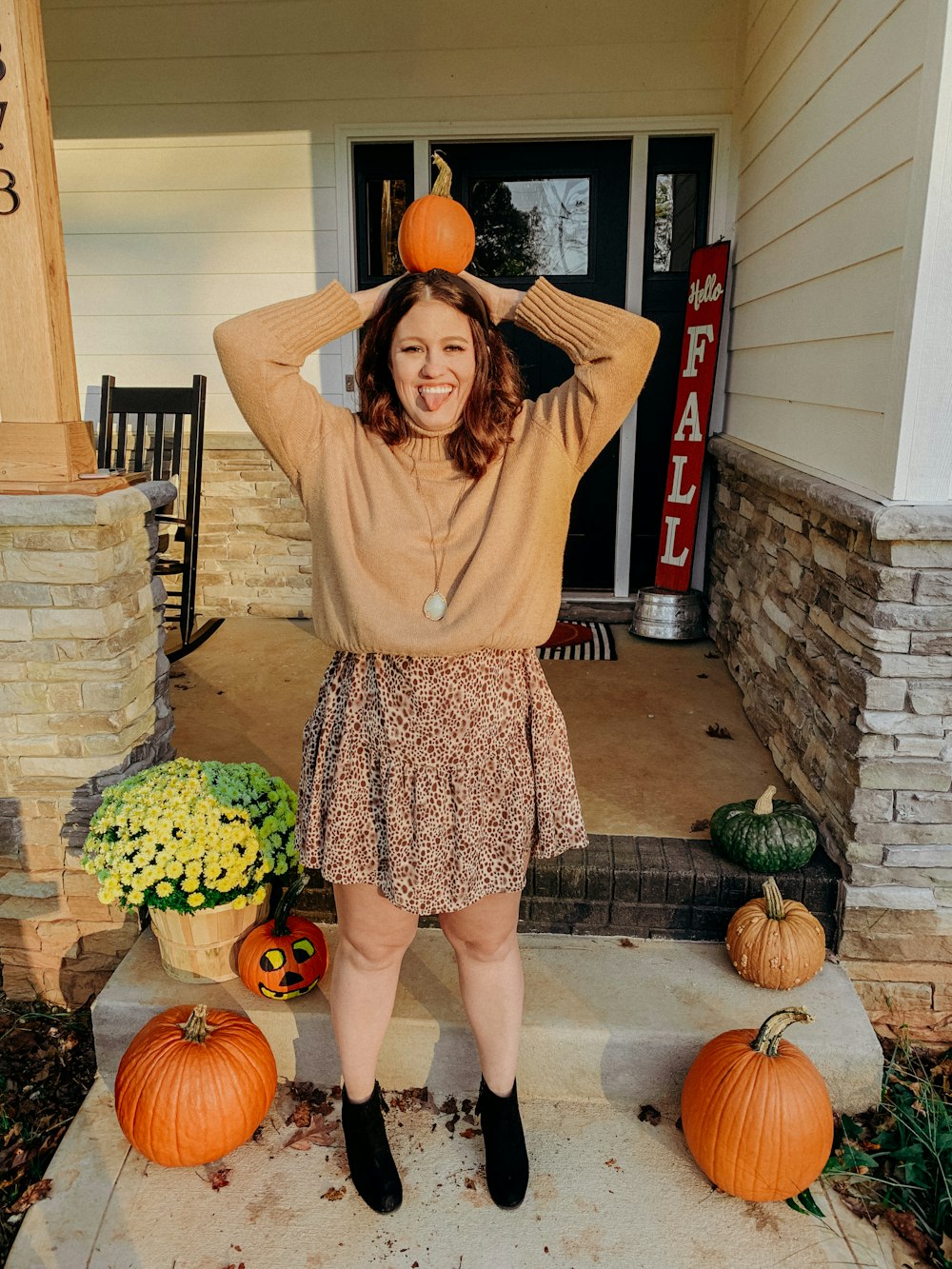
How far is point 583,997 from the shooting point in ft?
7.43

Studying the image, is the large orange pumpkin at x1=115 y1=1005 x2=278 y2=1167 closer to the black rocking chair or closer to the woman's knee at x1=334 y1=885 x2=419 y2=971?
the woman's knee at x1=334 y1=885 x2=419 y2=971

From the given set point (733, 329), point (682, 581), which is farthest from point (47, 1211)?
point (733, 329)

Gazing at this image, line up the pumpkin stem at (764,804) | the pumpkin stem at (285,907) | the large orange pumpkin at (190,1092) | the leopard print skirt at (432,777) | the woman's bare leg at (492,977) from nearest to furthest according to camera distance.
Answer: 1. the leopard print skirt at (432,777)
2. the woman's bare leg at (492,977)
3. the large orange pumpkin at (190,1092)
4. the pumpkin stem at (285,907)
5. the pumpkin stem at (764,804)

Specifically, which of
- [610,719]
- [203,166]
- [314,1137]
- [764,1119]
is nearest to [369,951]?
[314,1137]

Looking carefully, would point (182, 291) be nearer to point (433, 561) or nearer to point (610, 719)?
point (610, 719)

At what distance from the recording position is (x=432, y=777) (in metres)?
1.69

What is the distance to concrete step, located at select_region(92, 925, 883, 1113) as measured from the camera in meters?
2.15

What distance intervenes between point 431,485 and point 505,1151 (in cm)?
137

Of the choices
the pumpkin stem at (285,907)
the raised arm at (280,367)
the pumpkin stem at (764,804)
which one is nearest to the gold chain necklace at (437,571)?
the raised arm at (280,367)

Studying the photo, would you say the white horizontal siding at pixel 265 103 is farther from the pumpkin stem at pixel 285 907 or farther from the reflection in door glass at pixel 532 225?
the pumpkin stem at pixel 285 907

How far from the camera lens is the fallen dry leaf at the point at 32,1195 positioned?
6.42 feet

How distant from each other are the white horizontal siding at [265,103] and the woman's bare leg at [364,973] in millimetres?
3484

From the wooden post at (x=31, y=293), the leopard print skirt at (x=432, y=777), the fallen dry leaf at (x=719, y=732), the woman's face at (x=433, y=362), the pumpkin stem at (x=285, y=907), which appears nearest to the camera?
the woman's face at (x=433, y=362)

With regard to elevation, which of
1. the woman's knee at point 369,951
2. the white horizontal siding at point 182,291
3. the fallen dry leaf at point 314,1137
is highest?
the white horizontal siding at point 182,291
